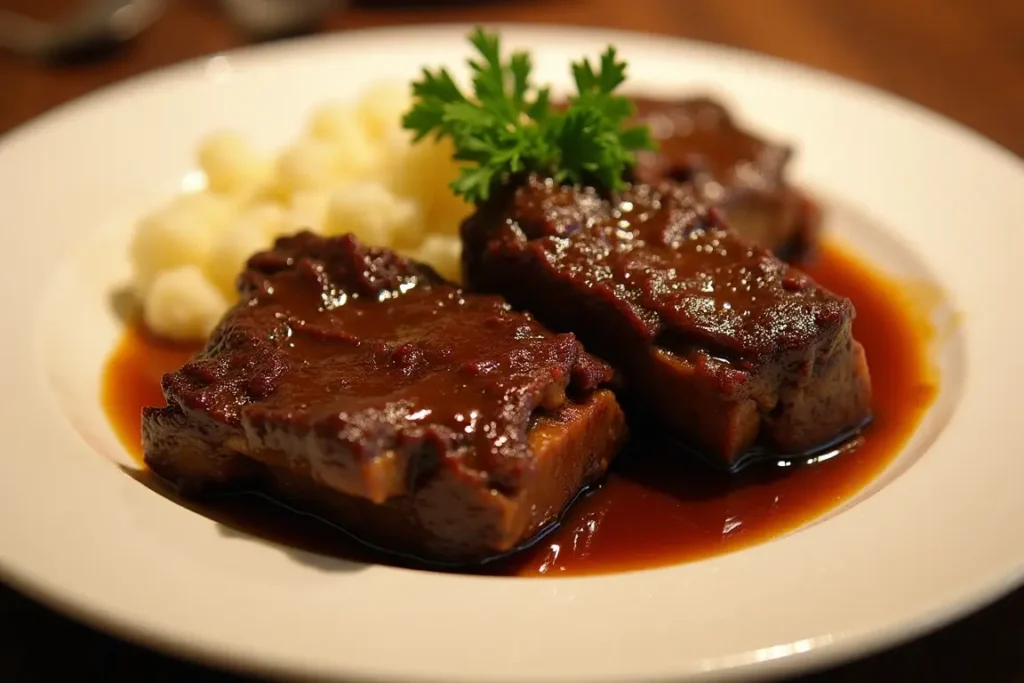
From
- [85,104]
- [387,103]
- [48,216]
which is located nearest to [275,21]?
[85,104]

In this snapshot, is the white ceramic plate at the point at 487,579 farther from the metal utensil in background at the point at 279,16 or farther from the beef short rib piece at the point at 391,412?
the metal utensil in background at the point at 279,16

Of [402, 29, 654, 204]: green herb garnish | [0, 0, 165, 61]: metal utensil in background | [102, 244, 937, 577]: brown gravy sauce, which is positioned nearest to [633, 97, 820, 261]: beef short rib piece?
[402, 29, 654, 204]: green herb garnish

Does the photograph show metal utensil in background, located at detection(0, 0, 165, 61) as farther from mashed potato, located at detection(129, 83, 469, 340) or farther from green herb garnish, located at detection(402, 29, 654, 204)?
green herb garnish, located at detection(402, 29, 654, 204)

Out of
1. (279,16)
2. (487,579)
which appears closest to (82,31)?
(279,16)

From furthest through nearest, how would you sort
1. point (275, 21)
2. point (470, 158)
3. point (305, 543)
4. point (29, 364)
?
point (275, 21)
point (470, 158)
point (29, 364)
point (305, 543)

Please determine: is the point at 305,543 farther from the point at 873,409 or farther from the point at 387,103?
the point at 387,103

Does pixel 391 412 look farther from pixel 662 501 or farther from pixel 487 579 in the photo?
pixel 662 501
